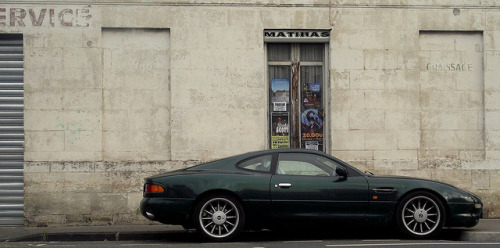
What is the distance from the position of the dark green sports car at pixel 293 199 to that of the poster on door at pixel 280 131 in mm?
3878

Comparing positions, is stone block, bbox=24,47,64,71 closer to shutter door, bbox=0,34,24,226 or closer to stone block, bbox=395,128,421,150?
shutter door, bbox=0,34,24,226

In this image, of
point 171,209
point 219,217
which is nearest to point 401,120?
point 219,217

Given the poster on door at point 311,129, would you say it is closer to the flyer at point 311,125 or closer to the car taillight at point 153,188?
the flyer at point 311,125

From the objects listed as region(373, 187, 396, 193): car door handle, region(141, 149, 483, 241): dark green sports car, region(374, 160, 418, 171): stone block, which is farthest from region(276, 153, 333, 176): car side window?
region(374, 160, 418, 171): stone block

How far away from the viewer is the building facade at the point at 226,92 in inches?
535

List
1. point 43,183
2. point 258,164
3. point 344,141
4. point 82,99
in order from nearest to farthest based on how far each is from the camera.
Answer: point 258,164 < point 43,183 < point 82,99 < point 344,141

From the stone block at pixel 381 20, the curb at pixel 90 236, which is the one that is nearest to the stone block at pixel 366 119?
the stone block at pixel 381 20

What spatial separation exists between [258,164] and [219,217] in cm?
102

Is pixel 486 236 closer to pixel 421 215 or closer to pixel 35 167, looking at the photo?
pixel 421 215

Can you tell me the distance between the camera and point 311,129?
1437 centimetres

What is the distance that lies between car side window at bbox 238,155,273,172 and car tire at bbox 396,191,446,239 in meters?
2.03

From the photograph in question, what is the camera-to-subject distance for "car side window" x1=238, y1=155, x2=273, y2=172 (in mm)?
10445

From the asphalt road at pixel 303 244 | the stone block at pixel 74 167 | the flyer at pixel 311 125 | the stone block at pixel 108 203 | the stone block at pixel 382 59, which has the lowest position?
the asphalt road at pixel 303 244

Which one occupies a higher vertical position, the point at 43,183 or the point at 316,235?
the point at 43,183
